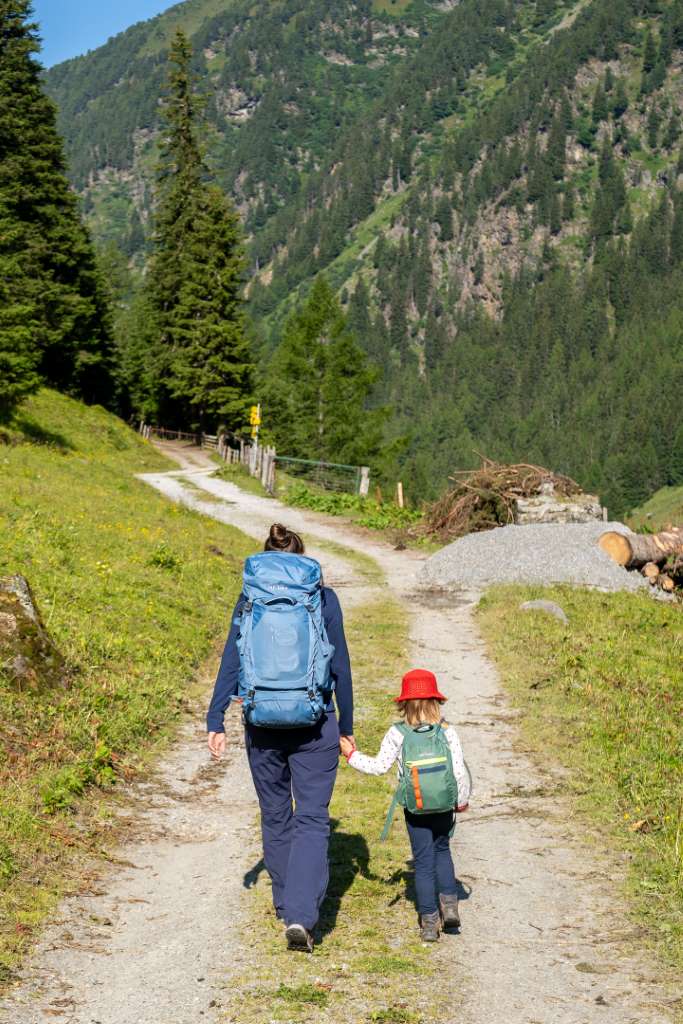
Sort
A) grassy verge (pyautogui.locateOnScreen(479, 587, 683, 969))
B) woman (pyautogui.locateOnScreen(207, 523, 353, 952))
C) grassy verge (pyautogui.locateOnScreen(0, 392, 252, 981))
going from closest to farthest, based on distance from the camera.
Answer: woman (pyautogui.locateOnScreen(207, 523, 353, 952)) → grassy verge (pyautogui.locateOnScreen(479, 587, 683, 969)) → grassy verge (pyautogui.locateOnScreen(0, 392, 252, 981))

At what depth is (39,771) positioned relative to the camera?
Answer: 7.77m

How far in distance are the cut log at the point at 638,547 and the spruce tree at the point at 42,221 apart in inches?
1024

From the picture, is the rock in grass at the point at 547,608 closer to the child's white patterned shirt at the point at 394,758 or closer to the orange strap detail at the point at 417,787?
the child's white patterned shirt at the point at 394,758

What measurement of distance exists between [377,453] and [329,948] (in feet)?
198

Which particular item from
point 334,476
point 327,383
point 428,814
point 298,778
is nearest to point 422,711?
point 428,814

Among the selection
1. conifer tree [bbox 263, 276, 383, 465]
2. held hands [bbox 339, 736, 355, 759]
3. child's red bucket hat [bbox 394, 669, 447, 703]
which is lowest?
held hands [bbox 339, 736, 355, 759]

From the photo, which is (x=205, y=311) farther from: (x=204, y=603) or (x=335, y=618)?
(x=335, y=618)

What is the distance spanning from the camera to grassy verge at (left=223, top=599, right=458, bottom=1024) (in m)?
4.54

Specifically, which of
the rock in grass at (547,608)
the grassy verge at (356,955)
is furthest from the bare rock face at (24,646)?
the rock in grass at (547,608)

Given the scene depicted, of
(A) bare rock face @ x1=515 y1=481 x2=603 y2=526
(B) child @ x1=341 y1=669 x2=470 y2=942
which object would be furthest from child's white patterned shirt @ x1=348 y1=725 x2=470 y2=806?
(A) bare rock face @ x1=515 y1=481 x2=603 y2=526

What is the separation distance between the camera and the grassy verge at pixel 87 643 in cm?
671

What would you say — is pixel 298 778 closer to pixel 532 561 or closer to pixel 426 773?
pixel 426 773

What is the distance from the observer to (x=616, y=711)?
34.2ft

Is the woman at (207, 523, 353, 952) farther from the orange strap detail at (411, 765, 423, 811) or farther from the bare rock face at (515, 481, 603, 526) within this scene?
the bare rock face at (515, 481, 603, 526)
